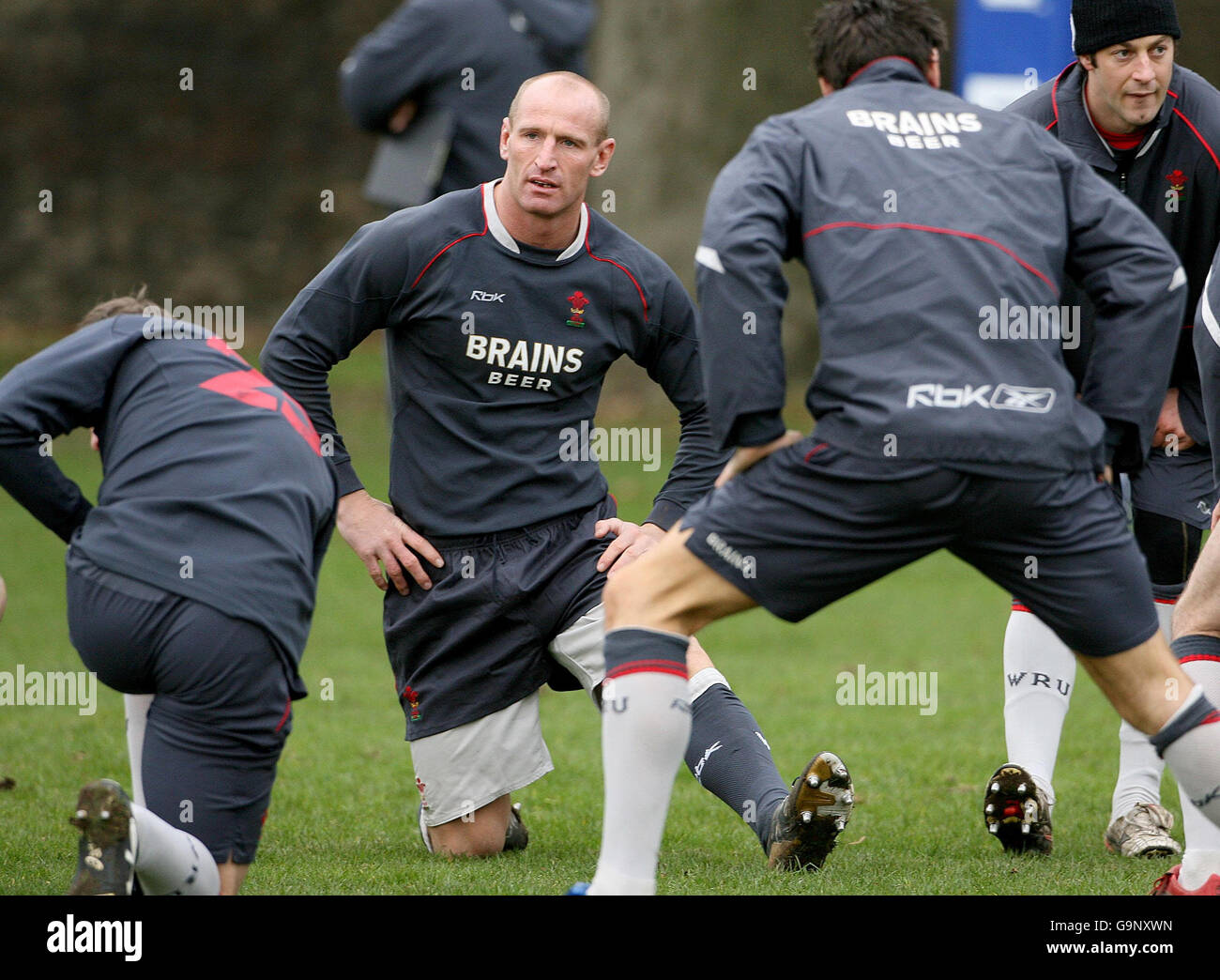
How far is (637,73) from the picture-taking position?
14.6 meters

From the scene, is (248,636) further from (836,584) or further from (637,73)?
(637,73)

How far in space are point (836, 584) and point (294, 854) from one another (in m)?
2.23

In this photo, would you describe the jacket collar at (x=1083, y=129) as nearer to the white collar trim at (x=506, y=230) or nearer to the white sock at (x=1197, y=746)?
the white collar trim at (x=506, y=230)

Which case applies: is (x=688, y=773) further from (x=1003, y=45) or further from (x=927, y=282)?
(x=1003, y=45)

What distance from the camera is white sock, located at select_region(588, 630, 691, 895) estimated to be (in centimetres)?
365

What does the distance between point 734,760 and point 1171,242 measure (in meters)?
2.26

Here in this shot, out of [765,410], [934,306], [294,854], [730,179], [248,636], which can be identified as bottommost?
[294,854]

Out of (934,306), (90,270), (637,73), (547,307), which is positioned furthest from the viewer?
(90,270)


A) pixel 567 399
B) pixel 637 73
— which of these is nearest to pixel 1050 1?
pixel 637 73

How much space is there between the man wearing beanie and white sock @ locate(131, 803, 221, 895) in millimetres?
2401

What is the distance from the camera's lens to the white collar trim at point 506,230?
Answer: 197 inches

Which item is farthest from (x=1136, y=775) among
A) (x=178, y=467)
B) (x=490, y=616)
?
(x=178, y=467)
